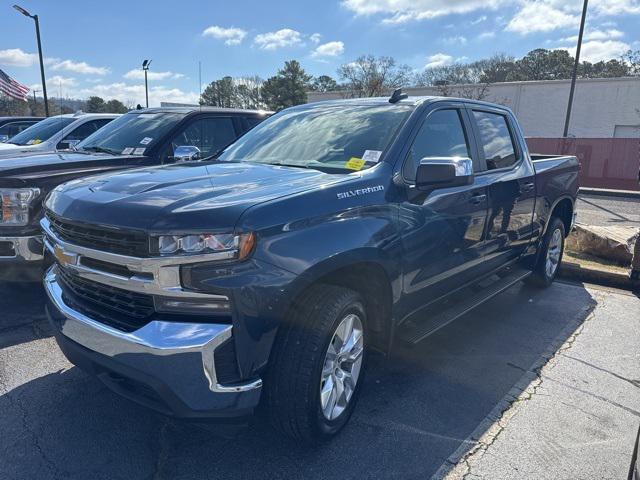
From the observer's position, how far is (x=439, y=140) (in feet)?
11.8

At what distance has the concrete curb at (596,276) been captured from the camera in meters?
5.95

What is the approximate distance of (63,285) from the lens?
283cm

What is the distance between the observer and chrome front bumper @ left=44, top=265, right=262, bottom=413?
6.88 feet

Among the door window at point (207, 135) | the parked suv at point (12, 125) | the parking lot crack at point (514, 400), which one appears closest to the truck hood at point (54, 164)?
the door window at point (207, 135)

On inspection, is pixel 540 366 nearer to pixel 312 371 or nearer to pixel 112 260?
pixel 312 371

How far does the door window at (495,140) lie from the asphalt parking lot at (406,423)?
1.55m

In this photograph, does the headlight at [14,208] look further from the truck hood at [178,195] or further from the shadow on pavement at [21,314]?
the truck hood at [178,195]

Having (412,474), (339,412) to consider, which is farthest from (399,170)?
(412,474)

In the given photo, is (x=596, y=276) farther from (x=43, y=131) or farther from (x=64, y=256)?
(x=43, y=131)

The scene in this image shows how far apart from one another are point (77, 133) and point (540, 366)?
7.39 meters

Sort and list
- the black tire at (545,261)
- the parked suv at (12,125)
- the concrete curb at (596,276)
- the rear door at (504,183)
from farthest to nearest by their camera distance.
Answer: the parked suv at (12,125) → the concrete curb at (596,276) → the black tire at (545,261) → the rear door at (504,183)

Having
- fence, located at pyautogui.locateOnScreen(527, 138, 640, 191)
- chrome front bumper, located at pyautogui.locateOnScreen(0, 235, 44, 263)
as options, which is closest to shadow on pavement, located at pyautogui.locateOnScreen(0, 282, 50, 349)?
chrome front bumper, located at pyautogui.locateOnScreen(0, 235, 44, 263)

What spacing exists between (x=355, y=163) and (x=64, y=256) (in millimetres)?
1731

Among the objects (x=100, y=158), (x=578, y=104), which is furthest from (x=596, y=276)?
(x=578, y=104)
